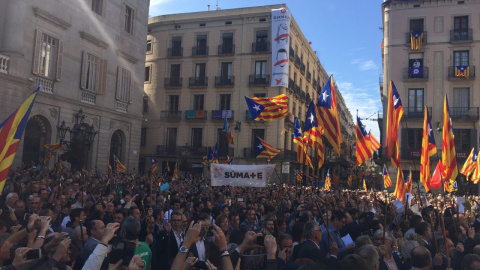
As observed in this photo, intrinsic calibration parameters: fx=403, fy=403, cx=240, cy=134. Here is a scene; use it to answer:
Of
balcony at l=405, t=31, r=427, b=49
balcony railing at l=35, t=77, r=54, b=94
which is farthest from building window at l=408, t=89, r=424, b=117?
balcony railing at l=35, t=77, r=54, b=94

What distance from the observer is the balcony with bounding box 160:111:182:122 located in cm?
3503

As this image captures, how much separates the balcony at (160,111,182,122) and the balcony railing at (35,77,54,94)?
14.6 metres

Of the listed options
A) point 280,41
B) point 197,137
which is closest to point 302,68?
point 280,41

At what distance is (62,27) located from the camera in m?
21.7

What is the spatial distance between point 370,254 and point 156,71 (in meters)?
35.0

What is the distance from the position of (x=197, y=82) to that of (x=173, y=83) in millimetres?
2304

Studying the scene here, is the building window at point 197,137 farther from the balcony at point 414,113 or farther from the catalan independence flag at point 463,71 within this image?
the catalan independence flag at point 463,71

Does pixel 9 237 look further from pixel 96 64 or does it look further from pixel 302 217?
pixel 96 64

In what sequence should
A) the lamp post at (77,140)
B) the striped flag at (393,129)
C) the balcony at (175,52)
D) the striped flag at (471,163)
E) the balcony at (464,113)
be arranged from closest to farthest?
the striped flag at (393,129) → the striped flag at (471,163) → the lamp post at (77,140) → the balcony at (464,113) → the balcony at (175,52)

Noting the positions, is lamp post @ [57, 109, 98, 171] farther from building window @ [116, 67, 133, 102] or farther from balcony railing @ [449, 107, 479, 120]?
balcony railing @ [449, 107, 479, 120]

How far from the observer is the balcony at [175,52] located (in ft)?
118

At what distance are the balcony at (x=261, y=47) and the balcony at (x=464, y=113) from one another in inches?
577

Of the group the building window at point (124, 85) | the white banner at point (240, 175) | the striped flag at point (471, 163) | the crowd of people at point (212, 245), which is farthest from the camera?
the building window at point (124, 85)

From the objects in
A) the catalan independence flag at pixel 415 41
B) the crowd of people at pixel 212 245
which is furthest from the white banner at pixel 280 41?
the crowd of people at pixel 212 245
